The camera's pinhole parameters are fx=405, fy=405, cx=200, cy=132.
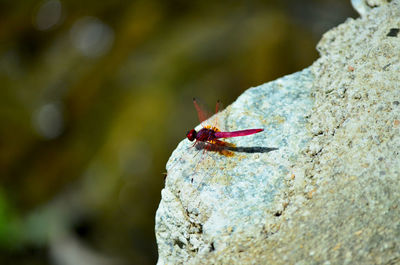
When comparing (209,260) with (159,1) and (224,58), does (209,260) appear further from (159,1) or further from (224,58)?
(159,1)

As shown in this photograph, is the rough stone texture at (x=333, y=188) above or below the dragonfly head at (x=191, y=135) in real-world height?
below

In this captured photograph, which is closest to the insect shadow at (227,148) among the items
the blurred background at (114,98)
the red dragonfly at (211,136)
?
the red dragonfly at (211,136)

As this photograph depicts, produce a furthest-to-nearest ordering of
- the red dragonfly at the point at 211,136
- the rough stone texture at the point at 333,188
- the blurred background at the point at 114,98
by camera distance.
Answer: the blurred background at the point at 114,98, the red dragonfly at the point at 211,136, the rough stone texture at the point at 333,188

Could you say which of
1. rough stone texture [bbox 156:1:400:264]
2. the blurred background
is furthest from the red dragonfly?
the blurred background

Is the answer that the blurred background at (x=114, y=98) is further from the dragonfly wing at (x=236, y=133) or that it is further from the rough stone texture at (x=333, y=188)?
the rough stone texture at (x=333, y=188)

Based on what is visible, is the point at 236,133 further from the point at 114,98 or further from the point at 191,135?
the point at 114,98

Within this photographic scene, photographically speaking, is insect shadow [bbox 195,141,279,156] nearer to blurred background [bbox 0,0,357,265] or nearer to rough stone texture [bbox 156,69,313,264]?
rough stone texture [bbox 156,69,313,264]

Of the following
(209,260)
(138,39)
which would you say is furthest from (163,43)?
(209,260)

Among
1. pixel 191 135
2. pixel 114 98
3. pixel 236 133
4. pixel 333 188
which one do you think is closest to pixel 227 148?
pixel 236 133

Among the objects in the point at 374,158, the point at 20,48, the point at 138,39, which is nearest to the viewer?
the point at 374,158
